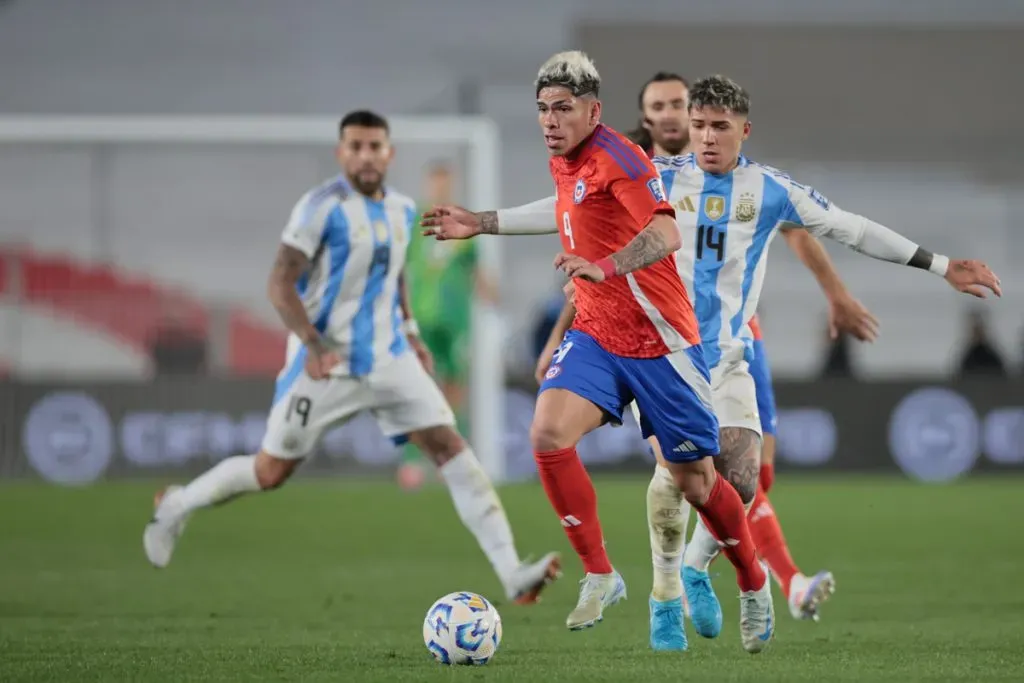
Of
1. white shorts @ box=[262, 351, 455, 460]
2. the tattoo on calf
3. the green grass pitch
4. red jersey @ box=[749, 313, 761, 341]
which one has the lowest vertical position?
the green grass pitch

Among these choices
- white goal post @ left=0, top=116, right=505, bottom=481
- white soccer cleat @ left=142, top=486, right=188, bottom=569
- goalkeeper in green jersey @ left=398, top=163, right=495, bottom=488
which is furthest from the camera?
white goal post @ left=0, top=116, right=505, bottom=481

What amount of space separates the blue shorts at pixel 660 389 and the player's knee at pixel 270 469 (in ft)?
8.25

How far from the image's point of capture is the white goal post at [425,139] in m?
16.6

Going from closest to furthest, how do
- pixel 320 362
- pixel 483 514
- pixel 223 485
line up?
1. pixel 483 514
2. pixel 320 362
3. pixel 223 485

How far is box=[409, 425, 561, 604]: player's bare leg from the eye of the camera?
7.80 meters

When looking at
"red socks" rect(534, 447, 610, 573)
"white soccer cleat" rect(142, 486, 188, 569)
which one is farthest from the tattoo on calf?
"white soccer cleat" rect(142, 486, 188, 569)

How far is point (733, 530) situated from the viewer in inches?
252

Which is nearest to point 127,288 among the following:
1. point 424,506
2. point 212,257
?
point 212,257

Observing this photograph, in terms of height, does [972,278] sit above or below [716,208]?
below

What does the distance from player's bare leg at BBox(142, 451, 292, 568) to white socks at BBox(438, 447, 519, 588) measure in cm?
80

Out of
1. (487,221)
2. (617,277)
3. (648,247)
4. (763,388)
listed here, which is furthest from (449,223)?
(763,388)

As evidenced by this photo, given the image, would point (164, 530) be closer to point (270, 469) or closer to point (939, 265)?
point (270, 469)

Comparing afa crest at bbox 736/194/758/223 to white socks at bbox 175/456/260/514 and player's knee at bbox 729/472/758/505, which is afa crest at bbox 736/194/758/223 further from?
white socks at bbox 175/456/260/514

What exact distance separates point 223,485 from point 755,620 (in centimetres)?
314
